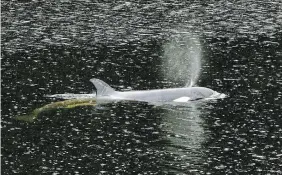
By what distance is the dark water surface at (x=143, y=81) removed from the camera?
57.8 metres

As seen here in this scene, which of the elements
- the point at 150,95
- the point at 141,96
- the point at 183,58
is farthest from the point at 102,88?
the point at 183,58

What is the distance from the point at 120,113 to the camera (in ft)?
216

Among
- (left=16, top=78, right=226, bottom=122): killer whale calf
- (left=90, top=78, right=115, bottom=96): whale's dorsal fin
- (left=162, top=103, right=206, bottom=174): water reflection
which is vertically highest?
(left=90, top=78, right=115, bottom=96): whale's dorsal fin

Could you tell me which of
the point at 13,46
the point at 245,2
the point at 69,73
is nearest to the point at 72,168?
the point at 69,73

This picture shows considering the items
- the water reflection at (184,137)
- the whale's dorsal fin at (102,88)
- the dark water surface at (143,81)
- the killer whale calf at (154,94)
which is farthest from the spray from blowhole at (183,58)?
the water reflection at (184,137)

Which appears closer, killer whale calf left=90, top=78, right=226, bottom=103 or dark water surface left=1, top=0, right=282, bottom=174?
dark water surface left=1, top=0, right=282, bottom=174

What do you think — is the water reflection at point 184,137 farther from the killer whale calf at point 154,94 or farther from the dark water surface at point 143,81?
the killer whale calf at point 154,94

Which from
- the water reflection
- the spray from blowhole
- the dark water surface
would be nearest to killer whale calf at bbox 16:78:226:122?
the dark water surface

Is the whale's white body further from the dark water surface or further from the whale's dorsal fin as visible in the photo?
the dark water surface

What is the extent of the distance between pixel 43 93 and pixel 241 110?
14.3 metres

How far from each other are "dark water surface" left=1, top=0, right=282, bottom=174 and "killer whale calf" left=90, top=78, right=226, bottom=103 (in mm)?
1245

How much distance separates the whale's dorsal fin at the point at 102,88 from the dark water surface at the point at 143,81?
180cm

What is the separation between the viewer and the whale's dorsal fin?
69.2 meters

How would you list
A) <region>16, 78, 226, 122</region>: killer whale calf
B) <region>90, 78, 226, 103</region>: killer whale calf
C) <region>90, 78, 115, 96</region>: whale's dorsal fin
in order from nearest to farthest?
<region>16, 78, 226, 122</region>: killer whale calf → <region>90, 78, 226, 103</region>: killer whale calf → <region>90, 78, 115, 96</region>: whale's dorsal fin
